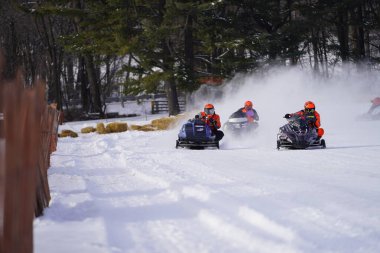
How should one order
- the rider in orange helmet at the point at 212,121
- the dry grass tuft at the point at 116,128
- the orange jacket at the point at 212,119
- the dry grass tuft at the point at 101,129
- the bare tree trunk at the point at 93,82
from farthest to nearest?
the bare tree trunk at the point at 93,82
the dry grass tuft at the point at 116,128
the dry grass tuft at the point at 101,129
the orange jacket at the point at 212,119
the rider in orange helmet at the point at 212,121

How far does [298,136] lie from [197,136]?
3.48m

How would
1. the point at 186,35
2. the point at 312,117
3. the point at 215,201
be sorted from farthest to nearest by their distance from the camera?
the point at 186,35
the point at 312,117
the point at 215,201

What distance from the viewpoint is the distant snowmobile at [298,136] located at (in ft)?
53.0

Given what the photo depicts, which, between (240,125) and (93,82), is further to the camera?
(93,82)

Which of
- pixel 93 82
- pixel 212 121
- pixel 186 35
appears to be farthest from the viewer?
pixel 93 82

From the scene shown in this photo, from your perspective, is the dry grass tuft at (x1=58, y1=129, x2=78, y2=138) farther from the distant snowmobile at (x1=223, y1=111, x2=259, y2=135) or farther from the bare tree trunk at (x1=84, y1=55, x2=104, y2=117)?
the bare tree trunk at (x1=84, y1=55, x2=104, y2=117)

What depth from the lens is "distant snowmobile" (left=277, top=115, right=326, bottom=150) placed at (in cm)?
1616

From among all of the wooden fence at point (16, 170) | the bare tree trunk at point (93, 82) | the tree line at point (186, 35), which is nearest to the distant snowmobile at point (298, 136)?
the wooden fence at point (16, 170)

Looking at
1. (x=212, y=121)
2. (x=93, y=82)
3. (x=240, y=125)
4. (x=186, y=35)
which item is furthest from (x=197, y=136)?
A: (x=93, y=82)

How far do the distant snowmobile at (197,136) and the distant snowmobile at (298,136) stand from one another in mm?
2552

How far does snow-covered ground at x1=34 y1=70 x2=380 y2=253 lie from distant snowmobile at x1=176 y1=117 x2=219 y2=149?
1123 millimetres

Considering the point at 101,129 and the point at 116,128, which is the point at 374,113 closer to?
the point at 116,128

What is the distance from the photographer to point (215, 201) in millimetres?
8062

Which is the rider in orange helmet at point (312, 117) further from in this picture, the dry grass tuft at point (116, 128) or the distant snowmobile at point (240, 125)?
the dry grass tuft at point (116, 128)
